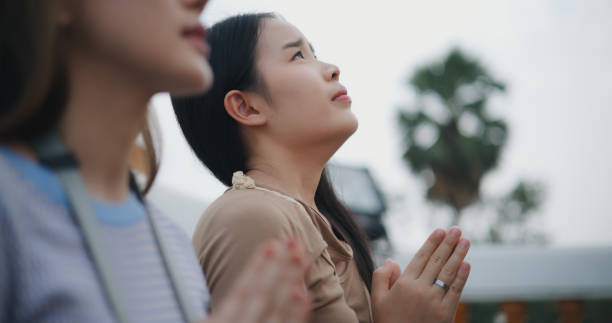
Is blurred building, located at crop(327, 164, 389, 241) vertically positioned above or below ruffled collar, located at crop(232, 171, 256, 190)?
below

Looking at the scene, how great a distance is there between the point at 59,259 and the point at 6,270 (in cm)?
7

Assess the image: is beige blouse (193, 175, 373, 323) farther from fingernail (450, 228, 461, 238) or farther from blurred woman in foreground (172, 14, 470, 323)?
fingernail (450, 228, 461, 238)

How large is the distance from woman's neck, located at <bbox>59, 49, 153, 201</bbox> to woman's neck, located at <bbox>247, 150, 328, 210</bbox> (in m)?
0.84

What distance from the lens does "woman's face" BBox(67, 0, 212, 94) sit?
0.90 m

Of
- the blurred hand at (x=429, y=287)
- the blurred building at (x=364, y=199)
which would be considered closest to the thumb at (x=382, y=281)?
the blurred hand at (x=429, y=287)

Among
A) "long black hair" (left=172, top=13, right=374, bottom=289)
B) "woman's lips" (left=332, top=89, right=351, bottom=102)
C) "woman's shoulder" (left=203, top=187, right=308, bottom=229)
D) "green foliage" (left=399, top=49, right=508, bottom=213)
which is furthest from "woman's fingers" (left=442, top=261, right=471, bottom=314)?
"green foliage" (left=399, top=49, right=508, bottom=213)

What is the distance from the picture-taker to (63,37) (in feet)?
3.02

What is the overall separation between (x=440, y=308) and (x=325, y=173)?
0.77 metres

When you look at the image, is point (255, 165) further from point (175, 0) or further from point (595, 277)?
point (595, 277)

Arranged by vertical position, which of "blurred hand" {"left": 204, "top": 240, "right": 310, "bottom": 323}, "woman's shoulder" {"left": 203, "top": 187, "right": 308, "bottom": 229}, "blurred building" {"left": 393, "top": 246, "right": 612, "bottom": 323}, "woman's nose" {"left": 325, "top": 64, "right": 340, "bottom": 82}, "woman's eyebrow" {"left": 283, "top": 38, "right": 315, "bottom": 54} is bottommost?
"blurred building" {"left": 393, "top": 246, "right": 612, "bottom": 323}

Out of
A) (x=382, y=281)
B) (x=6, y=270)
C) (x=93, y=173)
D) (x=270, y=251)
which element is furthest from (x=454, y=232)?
(x=6, y=270)

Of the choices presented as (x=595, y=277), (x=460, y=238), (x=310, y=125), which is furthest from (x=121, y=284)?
(x=595, y=277)

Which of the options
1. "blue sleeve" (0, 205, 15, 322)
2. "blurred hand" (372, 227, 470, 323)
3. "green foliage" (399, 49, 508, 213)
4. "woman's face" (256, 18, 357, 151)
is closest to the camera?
"blue sleeve" (0, 205, 15, 322)

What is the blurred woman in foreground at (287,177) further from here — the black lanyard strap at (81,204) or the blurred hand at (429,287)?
the black lanyard strap at (81,204)
